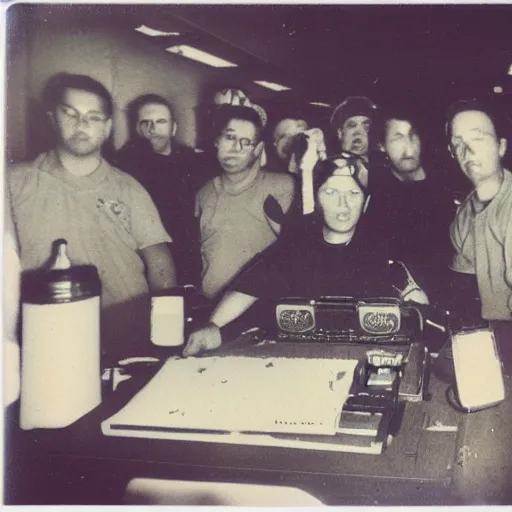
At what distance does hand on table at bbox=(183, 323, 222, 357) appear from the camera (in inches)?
45.5

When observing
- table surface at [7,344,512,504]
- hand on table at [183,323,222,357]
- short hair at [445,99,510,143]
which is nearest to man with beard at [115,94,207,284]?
hand on table at [183,323,222,357]

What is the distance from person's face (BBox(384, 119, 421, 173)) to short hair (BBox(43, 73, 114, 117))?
0.57 m

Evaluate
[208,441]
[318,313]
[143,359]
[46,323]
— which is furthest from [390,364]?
[46,323]

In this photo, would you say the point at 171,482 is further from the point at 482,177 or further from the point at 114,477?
the point at 482,177

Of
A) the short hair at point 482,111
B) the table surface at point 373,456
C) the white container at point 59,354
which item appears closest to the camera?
the table surface at point 373,456

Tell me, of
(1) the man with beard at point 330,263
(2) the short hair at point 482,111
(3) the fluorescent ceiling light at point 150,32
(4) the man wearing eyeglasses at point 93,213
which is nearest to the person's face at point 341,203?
(1) the man with beard at point 330,263

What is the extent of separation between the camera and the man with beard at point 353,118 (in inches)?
45.3

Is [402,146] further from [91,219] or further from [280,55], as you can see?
[91,219]

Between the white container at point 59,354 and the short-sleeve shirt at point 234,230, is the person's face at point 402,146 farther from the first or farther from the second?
the white container at point 59,354

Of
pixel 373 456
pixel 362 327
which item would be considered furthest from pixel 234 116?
pixel 373 456

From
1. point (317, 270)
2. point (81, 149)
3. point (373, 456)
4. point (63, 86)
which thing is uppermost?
point (63, 86)

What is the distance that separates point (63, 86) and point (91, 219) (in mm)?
263

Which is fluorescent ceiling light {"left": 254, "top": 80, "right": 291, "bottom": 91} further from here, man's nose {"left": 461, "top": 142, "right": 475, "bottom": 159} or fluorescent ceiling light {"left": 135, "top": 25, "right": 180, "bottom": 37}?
man's nose {"left": 461, "top": 142, "right": 475, "bottom": 159}

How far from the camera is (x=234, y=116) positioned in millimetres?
1186
